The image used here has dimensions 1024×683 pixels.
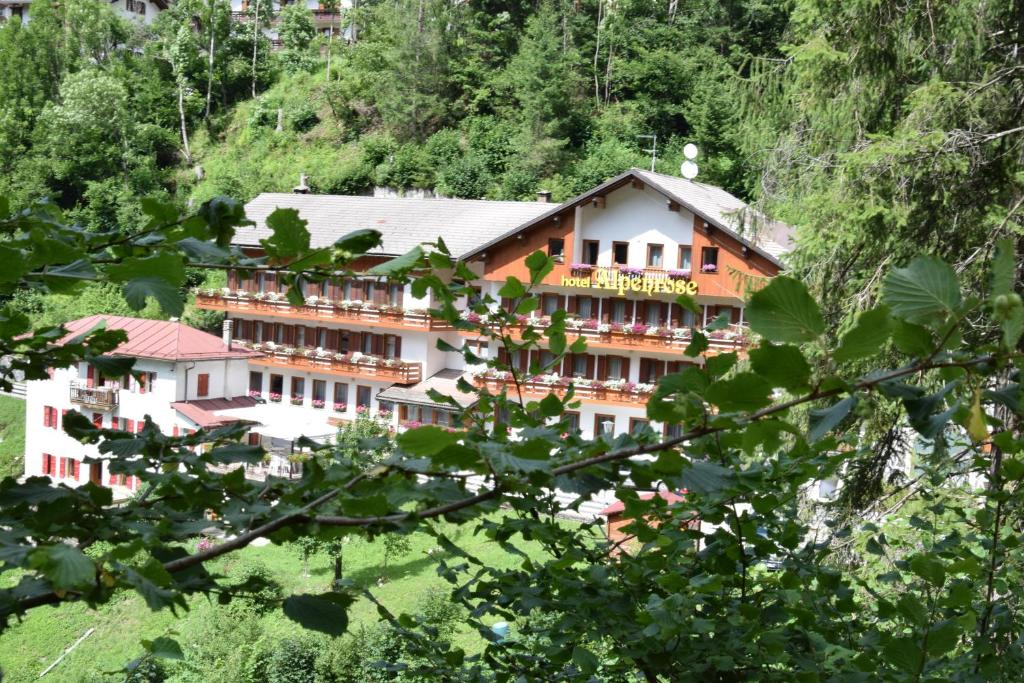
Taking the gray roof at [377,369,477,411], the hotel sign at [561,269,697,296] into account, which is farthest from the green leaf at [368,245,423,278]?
the gray roof at [377,369,477,411]

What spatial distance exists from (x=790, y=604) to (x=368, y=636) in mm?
12236

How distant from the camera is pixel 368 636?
14.0m

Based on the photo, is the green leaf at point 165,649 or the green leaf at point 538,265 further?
the green leaf at point 538,265

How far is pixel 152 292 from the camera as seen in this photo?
1408mm

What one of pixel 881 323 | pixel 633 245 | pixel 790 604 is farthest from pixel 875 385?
pixel 633 245

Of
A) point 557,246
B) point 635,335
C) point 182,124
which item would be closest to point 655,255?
point 635,335

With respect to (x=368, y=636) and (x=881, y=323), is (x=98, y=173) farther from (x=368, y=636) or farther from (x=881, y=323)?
(x=881, y=323)

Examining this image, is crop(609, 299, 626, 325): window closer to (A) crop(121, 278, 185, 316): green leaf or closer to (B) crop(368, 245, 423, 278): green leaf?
(B) crop(368, 245, 423, 278): green leaf

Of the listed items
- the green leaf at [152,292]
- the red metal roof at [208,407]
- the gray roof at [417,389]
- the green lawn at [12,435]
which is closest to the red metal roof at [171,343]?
the red metal roof at [208,407]

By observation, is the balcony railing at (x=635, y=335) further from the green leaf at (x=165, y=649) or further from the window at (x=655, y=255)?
the green leaf at (x=165, y=649)

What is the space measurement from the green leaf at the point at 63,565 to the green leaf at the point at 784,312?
655 millimetres

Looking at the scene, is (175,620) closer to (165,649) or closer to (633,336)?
(633,336)

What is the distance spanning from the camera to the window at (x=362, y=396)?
81.8 feet

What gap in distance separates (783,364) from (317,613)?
0.60 meters
